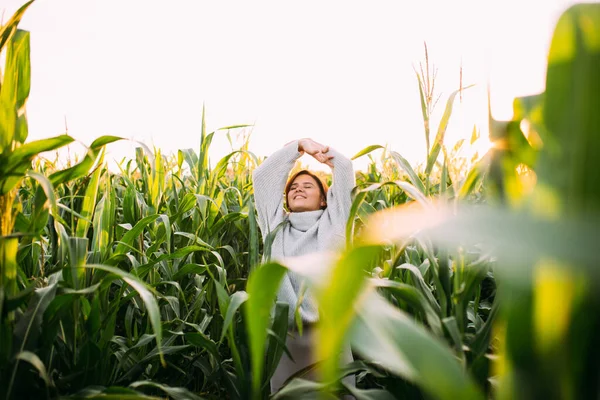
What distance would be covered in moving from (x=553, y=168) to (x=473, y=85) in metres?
0.69

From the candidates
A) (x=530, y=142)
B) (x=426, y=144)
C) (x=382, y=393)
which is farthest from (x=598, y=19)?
(x=382, y=393)

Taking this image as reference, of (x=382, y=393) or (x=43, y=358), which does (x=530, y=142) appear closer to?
(x=382, y=393)

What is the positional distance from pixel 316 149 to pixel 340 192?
0.25 metres

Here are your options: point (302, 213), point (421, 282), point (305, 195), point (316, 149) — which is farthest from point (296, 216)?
point (421, 282)

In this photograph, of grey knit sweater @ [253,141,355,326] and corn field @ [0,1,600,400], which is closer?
corn field @ [0,1,600,400]

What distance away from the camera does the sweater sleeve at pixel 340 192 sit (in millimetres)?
1714

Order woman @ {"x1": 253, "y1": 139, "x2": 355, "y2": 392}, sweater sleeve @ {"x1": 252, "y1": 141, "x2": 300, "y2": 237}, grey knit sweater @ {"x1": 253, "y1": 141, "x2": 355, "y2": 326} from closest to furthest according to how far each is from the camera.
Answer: woman @ {"x1": 253, "y1": 139, "x2": 355, "y2": 392}
grey knit sweater @ {"x1": 253, "y1": 141, "x2": 355, "y2": 326}
sweater sleeve @ {"x1": 252, "y1": 141, "x2": 300, "y2": 237}

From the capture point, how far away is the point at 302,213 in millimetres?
1786

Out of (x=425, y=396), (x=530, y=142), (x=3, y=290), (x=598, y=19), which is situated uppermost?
(x=598, y=19)

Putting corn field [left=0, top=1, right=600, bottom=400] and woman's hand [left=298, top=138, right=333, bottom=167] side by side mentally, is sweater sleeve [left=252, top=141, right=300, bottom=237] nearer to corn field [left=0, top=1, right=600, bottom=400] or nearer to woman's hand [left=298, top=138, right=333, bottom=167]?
woman's hand [left=298, top=138, right=333, bottom=167]

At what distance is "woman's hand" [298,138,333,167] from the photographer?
6.06 ft

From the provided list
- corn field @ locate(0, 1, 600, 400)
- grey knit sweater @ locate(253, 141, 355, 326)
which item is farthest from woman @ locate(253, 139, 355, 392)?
corn field @ locate(0, 1, 600, 400)

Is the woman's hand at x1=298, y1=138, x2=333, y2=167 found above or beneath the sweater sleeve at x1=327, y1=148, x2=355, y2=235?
above

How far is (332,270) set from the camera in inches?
14.7
